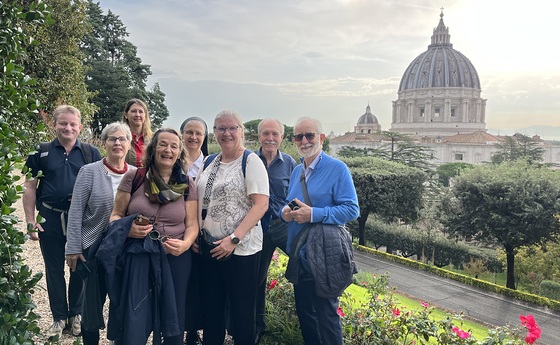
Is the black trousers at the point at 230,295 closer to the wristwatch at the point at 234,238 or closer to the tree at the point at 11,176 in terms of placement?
the wristwatch at the point at 234,238

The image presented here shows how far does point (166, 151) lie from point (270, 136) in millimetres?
1139

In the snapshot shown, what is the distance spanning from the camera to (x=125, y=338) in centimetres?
257

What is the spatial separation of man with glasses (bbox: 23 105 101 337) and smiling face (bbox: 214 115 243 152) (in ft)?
4.56

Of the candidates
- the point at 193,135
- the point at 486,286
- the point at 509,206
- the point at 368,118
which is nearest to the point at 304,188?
the point at 193,135

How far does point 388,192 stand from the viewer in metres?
27.6

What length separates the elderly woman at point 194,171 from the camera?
3.12 m

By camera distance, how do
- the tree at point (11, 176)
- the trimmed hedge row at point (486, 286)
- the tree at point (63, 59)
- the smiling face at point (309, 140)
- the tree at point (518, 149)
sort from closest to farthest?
1. the tree at point (11, 176)
2. the smiling face at point (309, 140)
3. the tree at point (63, 59)
4. the trimmed hedge row at point (486, 286)
5. the tree at point (518, 149)

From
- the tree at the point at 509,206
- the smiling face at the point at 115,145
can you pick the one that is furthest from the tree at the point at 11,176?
the tree at the point at 509,206

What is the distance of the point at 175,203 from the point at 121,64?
118 feet

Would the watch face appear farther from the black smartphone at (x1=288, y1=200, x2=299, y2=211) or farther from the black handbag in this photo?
the black smartphone at (x1=288, y1=200, x2=299, y2=211)

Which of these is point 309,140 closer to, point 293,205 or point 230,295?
point 293,205

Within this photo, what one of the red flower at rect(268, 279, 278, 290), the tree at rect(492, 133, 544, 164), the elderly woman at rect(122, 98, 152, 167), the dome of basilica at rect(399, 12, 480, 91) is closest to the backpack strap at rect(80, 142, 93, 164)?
the elderly woman at rect(122, 98, 152, 167)

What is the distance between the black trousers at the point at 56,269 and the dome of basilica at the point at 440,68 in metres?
95.8

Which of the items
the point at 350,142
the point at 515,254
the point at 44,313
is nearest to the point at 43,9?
the point at 44,313
